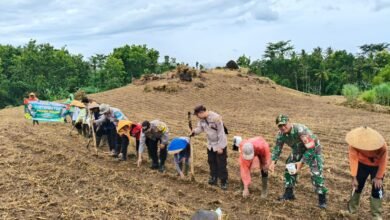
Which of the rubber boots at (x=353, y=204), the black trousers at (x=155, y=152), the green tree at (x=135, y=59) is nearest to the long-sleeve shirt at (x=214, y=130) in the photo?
the black trousers at (x=155, y=152)

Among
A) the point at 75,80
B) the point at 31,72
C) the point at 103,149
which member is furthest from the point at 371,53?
the point at 103,149

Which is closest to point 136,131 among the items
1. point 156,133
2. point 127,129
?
point 127,129

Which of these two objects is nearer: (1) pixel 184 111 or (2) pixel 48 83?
(1) pixel 184 111

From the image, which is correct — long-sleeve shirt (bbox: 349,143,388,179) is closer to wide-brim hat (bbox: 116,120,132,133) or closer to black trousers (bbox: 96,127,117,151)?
wide-brim hat (bbox: 116,120,132,133)

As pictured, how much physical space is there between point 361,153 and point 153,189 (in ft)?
10.5

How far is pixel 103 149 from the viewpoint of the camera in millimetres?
Answer: 9797

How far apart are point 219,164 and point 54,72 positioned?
38.6m

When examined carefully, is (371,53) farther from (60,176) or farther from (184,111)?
(60,176)

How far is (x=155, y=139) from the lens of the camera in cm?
787

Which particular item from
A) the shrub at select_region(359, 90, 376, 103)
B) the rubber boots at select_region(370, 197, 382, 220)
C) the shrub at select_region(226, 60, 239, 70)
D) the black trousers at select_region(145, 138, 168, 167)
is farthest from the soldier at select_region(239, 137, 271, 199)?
the shrub at select_region(226, 60, 239, 70)

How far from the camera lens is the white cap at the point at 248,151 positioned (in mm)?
6043

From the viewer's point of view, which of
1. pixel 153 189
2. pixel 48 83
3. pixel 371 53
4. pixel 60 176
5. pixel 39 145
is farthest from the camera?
pixel 371 53

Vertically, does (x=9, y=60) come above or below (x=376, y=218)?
above

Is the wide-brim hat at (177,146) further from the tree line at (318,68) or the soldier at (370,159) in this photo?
the tree line at (318,68)
